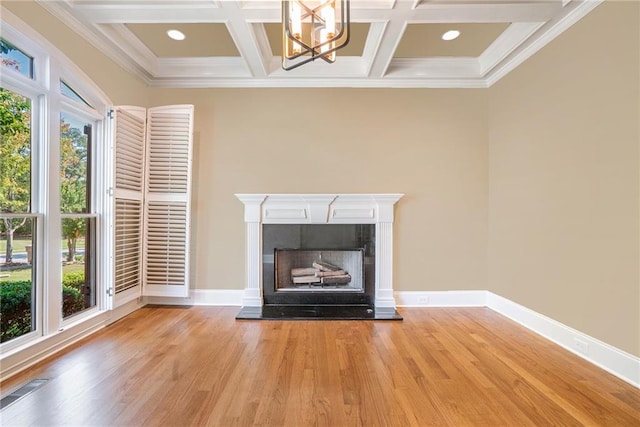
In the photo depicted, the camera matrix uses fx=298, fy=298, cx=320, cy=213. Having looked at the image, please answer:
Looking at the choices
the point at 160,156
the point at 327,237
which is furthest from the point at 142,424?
the point at 160,156

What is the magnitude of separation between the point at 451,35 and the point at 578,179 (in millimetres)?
1872

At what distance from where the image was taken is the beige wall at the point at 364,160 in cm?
380

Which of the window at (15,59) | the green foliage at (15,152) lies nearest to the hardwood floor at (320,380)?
the green foliage at (15,152)

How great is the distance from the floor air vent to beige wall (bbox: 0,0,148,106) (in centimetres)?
265

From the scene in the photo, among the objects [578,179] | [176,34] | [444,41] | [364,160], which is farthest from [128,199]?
[578,179]

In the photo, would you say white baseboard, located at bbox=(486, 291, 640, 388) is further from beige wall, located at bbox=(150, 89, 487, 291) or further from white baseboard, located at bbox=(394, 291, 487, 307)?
beige wall, located at bbox=(150, 89, 487, 291)

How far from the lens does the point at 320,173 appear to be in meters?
3.82

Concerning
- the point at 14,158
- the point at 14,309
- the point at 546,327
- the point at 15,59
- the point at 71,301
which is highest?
the point at 15,59

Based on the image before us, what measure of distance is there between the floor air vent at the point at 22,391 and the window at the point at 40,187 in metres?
0.36

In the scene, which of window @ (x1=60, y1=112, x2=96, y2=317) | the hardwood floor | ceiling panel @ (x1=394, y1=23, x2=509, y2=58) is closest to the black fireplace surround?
the hardwood floor

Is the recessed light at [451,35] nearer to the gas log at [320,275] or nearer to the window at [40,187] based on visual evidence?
the gas log at [320,275]

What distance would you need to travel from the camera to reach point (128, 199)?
11.0 ft

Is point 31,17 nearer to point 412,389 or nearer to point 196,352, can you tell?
point 196,352

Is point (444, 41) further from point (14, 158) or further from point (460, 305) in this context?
point (14, 158)
